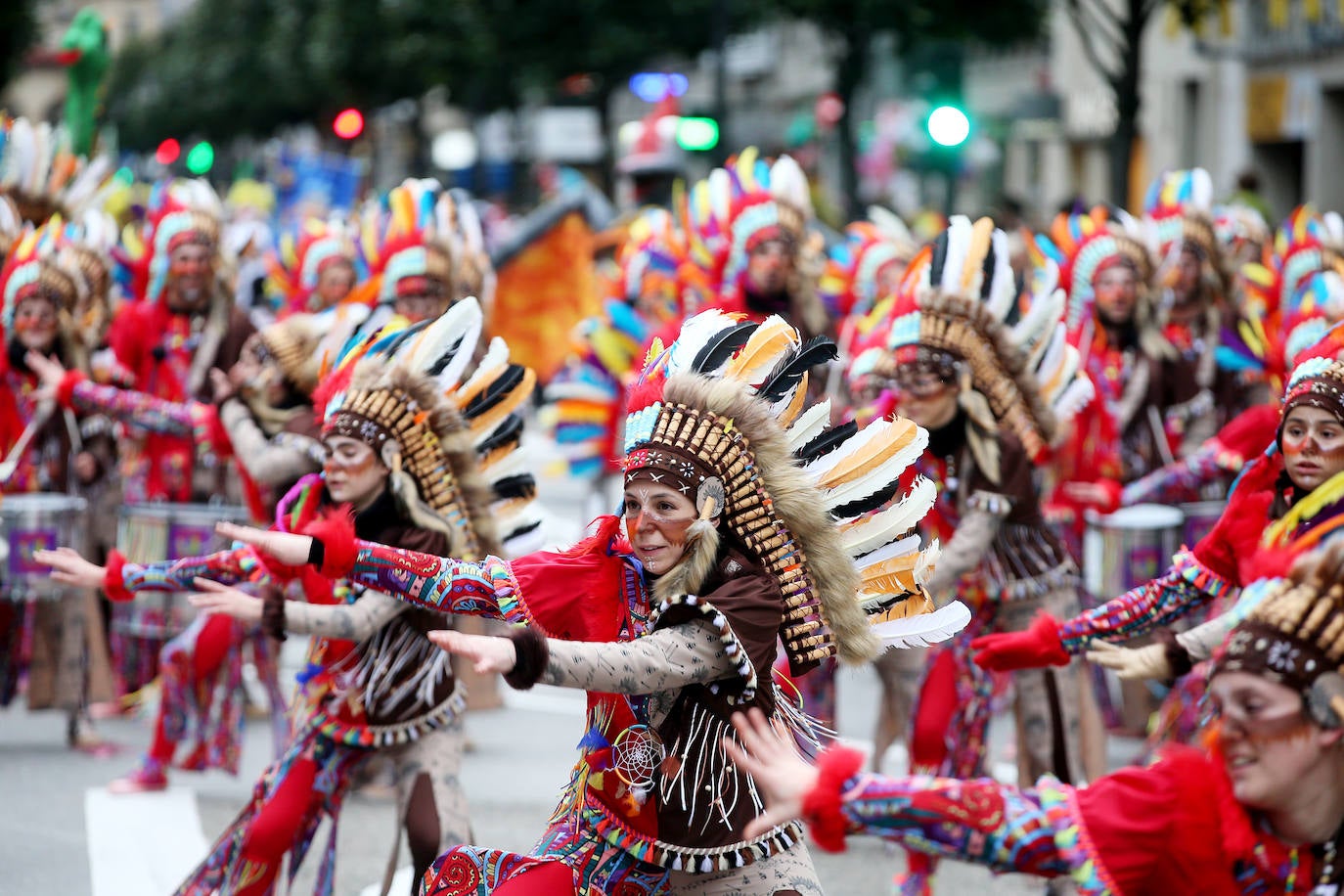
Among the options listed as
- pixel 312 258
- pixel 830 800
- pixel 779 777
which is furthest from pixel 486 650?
pixel 312 258

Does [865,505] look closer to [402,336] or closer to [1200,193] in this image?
[402,336]

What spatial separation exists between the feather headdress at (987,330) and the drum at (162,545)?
331 cm

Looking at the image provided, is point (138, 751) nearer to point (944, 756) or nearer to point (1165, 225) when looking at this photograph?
point (944, 756)

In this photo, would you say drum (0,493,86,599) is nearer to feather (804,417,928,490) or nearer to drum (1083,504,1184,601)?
drum (1083,504,1184,601)

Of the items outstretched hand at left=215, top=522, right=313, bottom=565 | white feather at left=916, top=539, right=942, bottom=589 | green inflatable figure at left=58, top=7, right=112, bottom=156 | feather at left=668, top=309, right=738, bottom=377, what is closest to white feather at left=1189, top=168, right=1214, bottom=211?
white feather at left=916, top=539, right=942, bottom=589

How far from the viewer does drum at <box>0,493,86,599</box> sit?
8.44 m

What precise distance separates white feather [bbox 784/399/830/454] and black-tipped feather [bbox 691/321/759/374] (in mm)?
219

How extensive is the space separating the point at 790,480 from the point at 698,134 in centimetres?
1870

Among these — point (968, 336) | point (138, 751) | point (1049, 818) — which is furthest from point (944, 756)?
point (138, 751)

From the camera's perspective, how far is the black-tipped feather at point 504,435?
19.2 ft

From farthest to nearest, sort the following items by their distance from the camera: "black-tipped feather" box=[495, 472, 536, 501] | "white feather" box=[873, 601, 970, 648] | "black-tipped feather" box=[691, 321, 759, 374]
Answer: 1. "black-tipped feather" box=[495, 472, 536, 501]
2. "white feather" box=[873, 601, 970, 648]
3. "black-tipped feather" box=[691, 321, 759, 374]

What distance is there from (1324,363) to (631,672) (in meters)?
2.25

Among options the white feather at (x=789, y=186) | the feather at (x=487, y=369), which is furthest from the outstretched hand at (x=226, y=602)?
the white feather at (x=789, y=186)

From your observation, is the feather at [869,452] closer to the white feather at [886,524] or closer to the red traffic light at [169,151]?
the white feather at [886,524]
